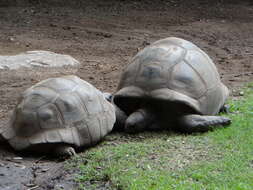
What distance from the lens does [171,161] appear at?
4496mm

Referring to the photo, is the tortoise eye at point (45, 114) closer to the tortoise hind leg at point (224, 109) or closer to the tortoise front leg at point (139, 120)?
the tortoise front leg at point (139, 120)

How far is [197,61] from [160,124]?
2.56ft

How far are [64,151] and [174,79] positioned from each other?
138 centimetres

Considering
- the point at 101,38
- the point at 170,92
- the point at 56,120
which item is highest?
the point at 170,92

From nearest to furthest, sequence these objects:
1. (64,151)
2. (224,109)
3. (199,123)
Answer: (64,151) → (199,123) → (224,109)

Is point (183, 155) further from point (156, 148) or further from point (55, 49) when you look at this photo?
point (55, 49)

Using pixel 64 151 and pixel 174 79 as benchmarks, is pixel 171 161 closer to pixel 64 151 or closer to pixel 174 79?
pixel 64 151

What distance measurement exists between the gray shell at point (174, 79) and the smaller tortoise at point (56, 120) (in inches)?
22.2

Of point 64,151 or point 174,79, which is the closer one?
point 64,151

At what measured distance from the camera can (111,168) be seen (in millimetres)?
4355

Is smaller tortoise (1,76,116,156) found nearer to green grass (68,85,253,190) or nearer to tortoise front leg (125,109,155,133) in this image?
green grass (68,85,253,190)

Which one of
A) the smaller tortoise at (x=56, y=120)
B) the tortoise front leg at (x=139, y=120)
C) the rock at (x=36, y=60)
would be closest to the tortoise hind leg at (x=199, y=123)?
the tortoise front leg at (x=139, y=120)

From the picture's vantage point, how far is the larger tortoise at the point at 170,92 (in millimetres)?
5379

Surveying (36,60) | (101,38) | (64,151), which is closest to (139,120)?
(64,151)
